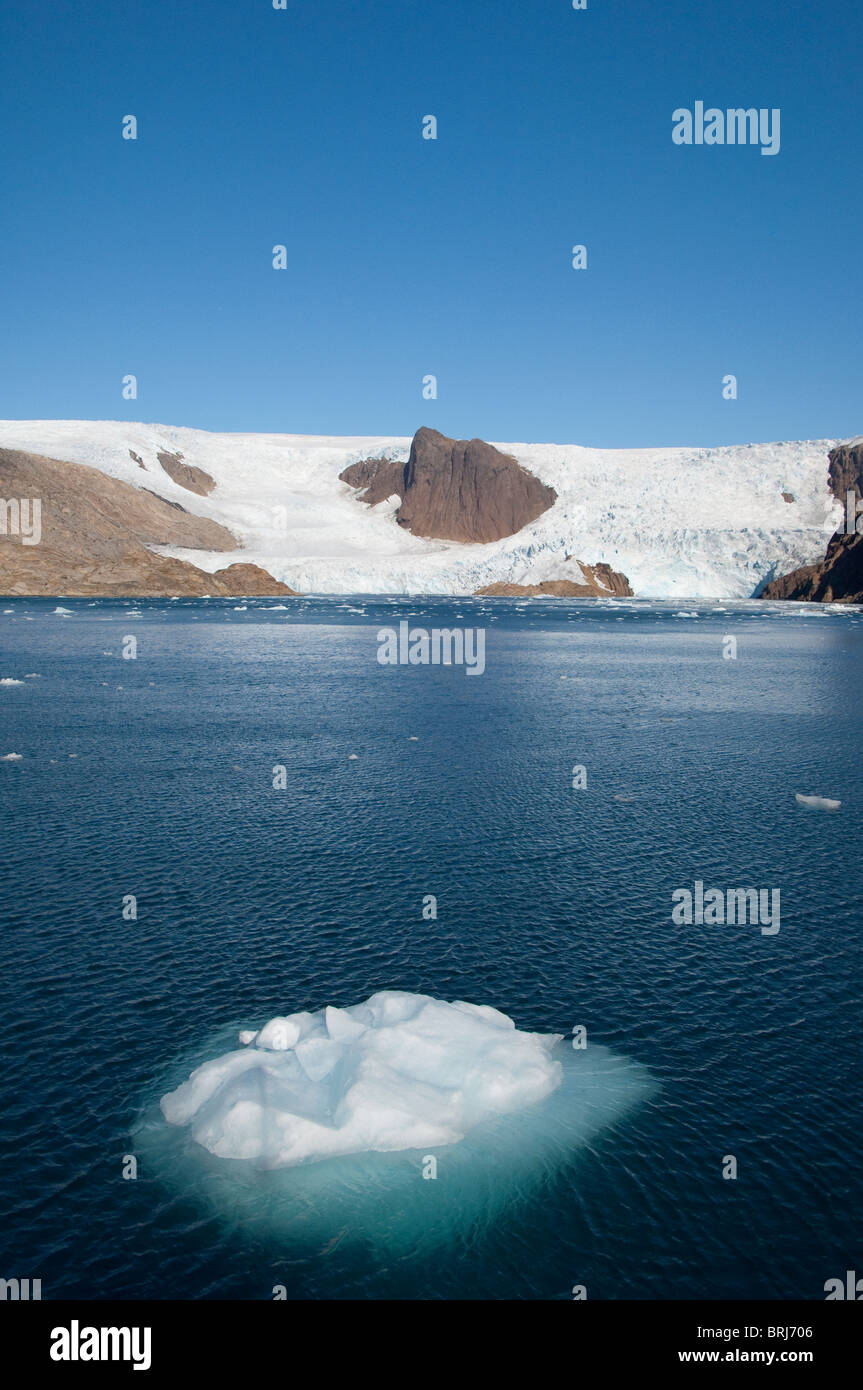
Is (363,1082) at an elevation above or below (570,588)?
below

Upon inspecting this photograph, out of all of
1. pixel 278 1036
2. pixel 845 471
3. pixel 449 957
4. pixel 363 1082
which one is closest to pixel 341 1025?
pixel 278 1036

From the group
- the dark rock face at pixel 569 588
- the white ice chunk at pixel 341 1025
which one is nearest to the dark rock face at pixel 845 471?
the dark rock face at pixel 569 588

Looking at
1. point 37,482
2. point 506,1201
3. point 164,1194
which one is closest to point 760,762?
point 506,1201

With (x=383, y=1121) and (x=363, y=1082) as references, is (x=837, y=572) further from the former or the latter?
(x=383, y=1121)
